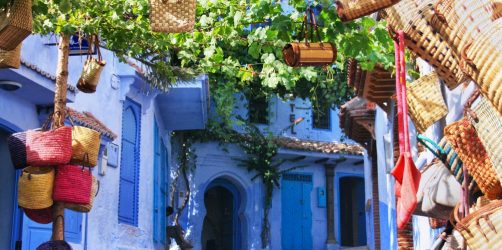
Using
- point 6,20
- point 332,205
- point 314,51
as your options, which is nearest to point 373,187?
point 332,205

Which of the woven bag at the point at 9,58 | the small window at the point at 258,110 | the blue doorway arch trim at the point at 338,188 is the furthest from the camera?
the blue doorway arch trim at the point at 338,188

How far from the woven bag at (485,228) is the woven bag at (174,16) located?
260 centimetres

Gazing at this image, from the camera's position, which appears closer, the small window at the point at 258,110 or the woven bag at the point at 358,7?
the woven bag at the point at 358,7

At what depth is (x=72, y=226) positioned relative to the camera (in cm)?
1079

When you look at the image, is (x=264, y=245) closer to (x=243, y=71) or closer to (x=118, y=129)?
(x=118, y=129)

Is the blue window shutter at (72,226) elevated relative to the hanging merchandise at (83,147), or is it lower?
lower

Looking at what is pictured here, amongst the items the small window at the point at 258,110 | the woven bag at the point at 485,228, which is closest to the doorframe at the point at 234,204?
the small window at the point at 258,110

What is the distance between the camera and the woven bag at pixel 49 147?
711 cm

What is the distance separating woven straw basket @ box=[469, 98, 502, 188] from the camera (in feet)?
13.3

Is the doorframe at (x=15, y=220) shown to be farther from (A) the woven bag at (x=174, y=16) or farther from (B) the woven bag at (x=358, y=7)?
(B) the woven bag at (x=358, y=7)

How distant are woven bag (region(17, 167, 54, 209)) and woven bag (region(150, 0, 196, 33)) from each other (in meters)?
2.06

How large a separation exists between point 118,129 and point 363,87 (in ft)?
13.2

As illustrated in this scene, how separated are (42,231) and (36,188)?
121 inches

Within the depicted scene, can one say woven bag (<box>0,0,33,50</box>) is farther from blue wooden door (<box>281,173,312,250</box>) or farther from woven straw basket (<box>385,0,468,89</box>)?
blue wooden door (<box>281,173,312,250</box>)
